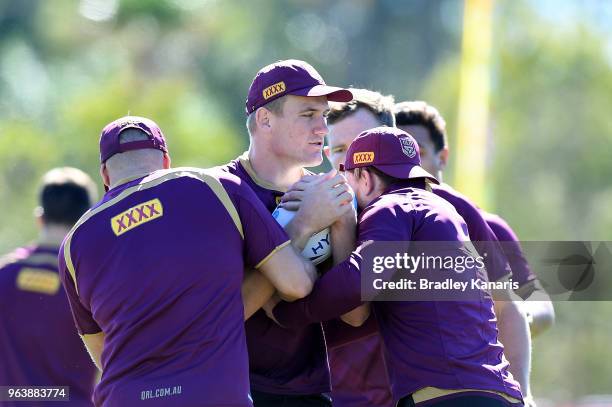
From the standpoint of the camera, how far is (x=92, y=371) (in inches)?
256

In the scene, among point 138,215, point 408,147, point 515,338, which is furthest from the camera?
point 515,338

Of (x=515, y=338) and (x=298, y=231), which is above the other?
(x=298, y=231)

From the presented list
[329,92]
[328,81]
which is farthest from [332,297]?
[328,81]

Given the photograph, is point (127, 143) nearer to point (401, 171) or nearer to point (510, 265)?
point (401, 171)

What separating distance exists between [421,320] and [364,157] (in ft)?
2.71

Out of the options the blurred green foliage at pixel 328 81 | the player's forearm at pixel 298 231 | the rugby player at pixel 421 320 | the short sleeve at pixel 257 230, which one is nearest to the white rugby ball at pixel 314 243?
the player's forearm at pixel 298 231

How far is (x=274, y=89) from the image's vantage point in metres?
5.07

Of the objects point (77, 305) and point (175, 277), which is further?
point (77, 305)

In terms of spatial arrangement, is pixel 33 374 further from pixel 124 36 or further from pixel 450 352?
pixel 124 36

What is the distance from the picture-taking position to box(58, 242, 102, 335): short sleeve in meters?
4.55

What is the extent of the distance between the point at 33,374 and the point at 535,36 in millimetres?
20137

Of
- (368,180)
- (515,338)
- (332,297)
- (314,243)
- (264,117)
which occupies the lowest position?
(515,338)

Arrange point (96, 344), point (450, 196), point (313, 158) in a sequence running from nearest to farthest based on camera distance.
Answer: point (96, 344), point (313, 158), point (450, 196)

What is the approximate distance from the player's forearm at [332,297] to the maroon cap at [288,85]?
2.92ft
